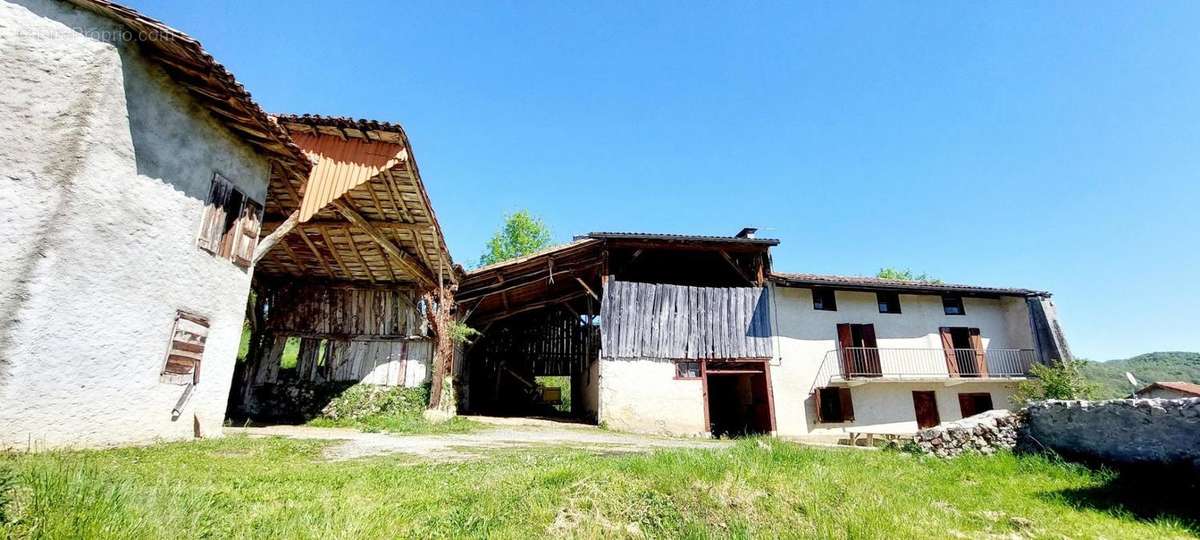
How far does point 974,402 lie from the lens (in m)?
18.2

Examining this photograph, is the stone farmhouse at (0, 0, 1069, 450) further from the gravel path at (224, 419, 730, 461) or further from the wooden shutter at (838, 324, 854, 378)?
the gravel path at (224, 419, 730, 461)

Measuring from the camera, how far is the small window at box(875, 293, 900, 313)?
61.1 ft

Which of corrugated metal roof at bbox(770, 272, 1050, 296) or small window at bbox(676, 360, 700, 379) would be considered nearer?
small window at bbox(676, 360, 700, 379)

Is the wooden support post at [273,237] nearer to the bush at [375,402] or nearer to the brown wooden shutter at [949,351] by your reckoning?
the bush at [375,402]

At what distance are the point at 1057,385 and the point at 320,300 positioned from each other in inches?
965

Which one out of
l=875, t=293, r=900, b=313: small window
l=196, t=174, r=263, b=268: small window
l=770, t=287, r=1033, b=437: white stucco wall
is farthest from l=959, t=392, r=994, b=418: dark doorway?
l=196, t=174, r=263, b=268: small window

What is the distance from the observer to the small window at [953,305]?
1917 cm

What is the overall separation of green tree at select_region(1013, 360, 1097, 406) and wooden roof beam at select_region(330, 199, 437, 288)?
64.8ft

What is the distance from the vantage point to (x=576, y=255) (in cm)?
1691

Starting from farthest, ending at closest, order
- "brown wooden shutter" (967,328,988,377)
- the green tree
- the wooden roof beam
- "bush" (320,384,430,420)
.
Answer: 1. "brown wooden shutter" (967,328,988,377)
2. the green tree
3. "bush" (320,384,430,420)
4. the wooden roof beam

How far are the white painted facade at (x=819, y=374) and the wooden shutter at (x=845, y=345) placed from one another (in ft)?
0.89

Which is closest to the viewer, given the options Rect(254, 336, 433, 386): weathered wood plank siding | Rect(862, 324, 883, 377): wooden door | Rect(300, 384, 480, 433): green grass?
Rect(300, 384, 480, 433): green grass

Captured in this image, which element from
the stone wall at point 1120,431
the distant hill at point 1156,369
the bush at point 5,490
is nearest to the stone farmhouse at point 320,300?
the bush at point 5,490

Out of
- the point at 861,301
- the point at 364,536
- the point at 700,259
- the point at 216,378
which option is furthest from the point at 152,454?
the point at 861,301
